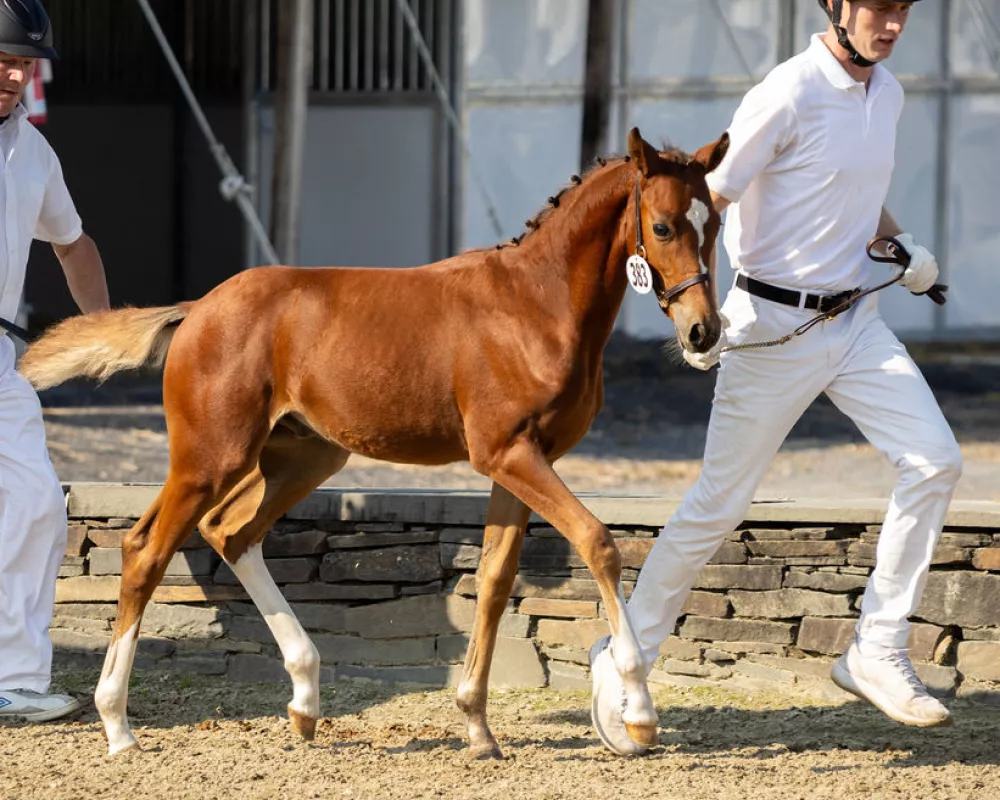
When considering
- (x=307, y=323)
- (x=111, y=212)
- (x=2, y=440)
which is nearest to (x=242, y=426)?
(x=307, y=323)

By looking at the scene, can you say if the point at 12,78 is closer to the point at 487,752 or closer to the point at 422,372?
the point at 422,372

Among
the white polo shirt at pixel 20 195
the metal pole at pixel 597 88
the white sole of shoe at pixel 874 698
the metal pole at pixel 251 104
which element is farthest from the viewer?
the metal pole at pixel 251 104

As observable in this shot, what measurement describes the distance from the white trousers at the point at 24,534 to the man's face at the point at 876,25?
2.81m

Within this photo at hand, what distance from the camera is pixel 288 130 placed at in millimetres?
14742

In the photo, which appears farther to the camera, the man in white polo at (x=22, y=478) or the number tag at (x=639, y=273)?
the man in white polo at (x=22, y=478)

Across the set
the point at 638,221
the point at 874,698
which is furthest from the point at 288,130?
the point at 874,698

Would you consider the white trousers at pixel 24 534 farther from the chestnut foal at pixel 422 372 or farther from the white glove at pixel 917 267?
the white glove at pixel 917 267

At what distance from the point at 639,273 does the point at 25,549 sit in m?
2.21

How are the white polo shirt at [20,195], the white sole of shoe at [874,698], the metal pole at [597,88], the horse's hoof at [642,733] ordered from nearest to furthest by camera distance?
the horse's hoof at [642,733] < the white sole of shoe at [874,698] < the white polo shirt at [20,195] < the metal pole at [597,88]

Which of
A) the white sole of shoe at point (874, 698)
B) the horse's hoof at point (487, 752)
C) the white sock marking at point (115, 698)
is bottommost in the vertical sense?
the horse's hoof at point (487, 752)

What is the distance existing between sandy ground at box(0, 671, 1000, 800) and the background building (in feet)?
39.8

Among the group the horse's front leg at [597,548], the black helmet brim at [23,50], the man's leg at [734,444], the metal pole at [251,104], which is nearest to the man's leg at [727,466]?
the man's leg at [734,444]

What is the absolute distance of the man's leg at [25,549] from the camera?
5.05 metres

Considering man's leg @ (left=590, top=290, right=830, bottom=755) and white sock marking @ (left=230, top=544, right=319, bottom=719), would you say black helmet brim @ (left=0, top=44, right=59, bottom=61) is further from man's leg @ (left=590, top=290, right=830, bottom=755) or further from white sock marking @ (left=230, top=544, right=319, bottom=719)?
man's leg @ (left=590, top=290, right=830, bottom=755)
